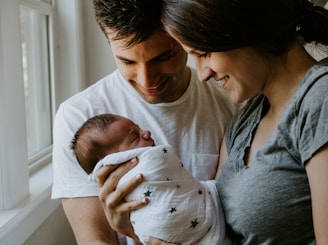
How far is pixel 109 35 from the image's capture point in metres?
1.23

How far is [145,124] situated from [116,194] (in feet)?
1.09

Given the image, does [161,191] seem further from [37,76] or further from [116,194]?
[37,76]

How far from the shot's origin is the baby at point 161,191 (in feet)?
3.41

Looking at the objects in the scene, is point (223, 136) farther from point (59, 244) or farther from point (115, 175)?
point (59, 244)

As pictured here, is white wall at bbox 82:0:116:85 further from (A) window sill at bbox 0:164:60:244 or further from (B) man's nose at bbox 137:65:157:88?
(B) man's nose at bbox 137:65:157:88

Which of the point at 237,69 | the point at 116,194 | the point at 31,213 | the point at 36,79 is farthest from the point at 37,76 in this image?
the point at 237,69

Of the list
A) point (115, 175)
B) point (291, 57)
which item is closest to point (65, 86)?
point (115, 175)

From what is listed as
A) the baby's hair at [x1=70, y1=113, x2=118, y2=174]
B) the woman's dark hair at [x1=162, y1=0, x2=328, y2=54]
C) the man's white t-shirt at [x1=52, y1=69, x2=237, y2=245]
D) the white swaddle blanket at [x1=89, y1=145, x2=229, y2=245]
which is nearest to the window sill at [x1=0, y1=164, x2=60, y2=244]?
the man's white t-shirt at [x1=52, y1=69, x2=237, y2=245]

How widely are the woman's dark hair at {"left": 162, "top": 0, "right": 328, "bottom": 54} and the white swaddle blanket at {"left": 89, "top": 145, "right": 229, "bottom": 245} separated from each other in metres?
0.34

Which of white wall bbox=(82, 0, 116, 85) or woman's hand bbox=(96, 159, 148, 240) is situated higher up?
white wall bbox=(82, 0, 116, 85)

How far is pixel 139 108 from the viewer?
1.36m

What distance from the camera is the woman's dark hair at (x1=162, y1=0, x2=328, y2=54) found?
849mm

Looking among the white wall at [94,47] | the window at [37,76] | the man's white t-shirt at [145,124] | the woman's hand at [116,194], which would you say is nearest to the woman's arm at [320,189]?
the woman's hand at [116,194]

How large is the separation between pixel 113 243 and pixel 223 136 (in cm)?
51
